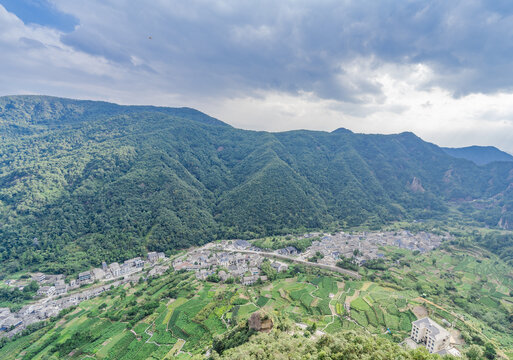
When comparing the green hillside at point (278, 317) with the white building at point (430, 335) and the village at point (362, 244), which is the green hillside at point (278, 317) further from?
the village at point (362, 244)

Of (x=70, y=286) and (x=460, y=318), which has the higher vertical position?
(x=460, y=318)

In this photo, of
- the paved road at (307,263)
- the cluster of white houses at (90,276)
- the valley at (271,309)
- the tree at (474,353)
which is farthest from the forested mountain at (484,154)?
the cluster of white houses at (90,276)

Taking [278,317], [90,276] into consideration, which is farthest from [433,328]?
[90,276]

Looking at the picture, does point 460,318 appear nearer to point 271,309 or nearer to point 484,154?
point 271,309

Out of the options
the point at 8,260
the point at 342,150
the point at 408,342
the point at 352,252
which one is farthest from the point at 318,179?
the point at 8,260

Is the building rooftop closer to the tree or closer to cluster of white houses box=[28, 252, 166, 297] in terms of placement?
the tree
